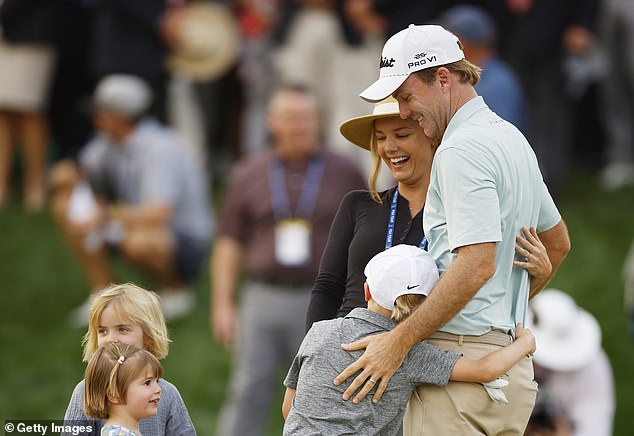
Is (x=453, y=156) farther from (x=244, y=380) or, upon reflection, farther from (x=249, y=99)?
(x=249, y=99)

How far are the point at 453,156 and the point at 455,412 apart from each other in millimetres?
731

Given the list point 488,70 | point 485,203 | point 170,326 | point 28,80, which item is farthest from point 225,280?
point 485,203

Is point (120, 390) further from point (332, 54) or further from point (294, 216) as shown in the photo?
point (332, 54)

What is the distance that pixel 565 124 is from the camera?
10.5m

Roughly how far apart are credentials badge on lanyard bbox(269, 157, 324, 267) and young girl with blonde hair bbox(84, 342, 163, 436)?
3943 mm

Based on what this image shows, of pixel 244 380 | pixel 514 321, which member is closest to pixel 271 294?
pixel 244 380

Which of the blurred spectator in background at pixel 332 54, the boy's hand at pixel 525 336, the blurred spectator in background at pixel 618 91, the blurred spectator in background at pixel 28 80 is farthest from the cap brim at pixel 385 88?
the blurred spectator in background at pixel 618 91

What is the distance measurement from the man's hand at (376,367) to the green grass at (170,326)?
4427 millimetres

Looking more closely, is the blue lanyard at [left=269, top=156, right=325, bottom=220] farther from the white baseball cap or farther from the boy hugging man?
the boy hugging man

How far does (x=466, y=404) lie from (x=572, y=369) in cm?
271

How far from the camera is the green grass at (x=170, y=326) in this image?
27.9ft

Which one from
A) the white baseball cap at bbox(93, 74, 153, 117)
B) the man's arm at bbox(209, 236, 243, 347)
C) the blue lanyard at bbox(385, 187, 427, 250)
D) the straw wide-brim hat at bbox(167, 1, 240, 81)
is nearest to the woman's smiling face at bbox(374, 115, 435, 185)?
the blue lanyard at bbox(385, 187, 427, 250)

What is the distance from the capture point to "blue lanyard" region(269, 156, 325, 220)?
295 inches

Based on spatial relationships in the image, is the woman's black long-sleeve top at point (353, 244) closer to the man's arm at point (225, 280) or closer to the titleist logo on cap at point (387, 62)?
the titleist logo on cap at point (387, 62)
